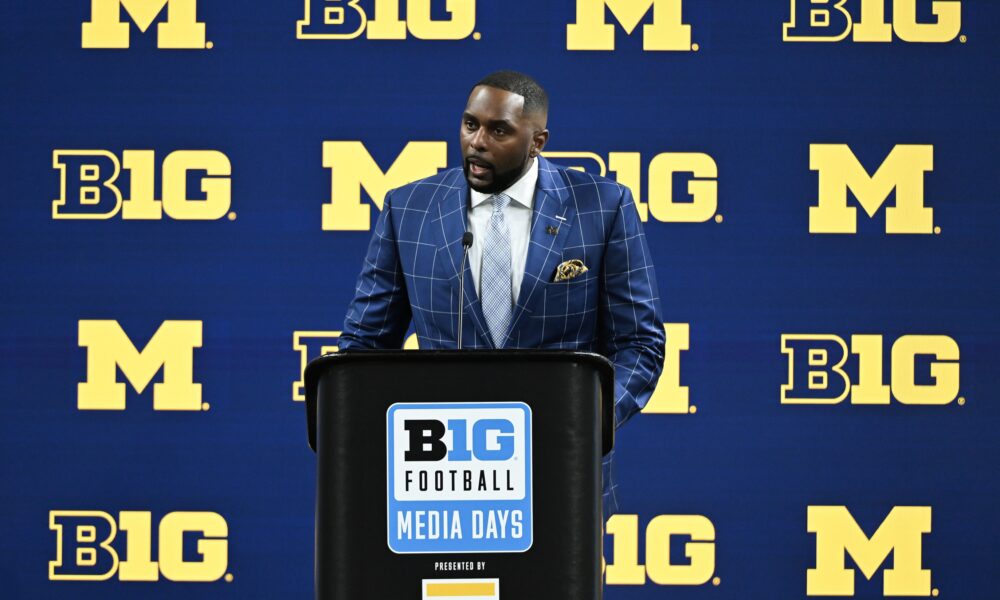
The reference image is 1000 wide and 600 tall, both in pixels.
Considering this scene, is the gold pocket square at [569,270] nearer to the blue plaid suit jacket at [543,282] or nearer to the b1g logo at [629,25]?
the blue plaid suit jacket at [543,282]

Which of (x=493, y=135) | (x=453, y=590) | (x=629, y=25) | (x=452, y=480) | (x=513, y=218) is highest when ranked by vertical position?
(x=629, y=25)

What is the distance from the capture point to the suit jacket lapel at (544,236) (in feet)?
7.22

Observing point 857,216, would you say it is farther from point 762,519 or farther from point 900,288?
point 762,519

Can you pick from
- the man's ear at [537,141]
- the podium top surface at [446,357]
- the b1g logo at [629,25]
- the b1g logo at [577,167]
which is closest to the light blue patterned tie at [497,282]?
the man's ear at [537,141]

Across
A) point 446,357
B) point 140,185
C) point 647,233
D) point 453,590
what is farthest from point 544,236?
point 140,185

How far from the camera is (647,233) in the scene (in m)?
3.71

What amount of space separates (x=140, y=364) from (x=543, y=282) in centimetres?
190

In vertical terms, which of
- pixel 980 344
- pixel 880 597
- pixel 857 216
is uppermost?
pixel 857 216

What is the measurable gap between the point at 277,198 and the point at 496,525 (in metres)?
2.27

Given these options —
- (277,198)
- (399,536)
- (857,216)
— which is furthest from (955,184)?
(399,536)

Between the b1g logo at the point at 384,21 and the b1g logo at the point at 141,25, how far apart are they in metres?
0.32

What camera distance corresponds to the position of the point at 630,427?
3697 millimetres

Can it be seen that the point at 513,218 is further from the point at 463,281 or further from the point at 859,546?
the point at 859,546

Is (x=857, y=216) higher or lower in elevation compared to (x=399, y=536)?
higher
